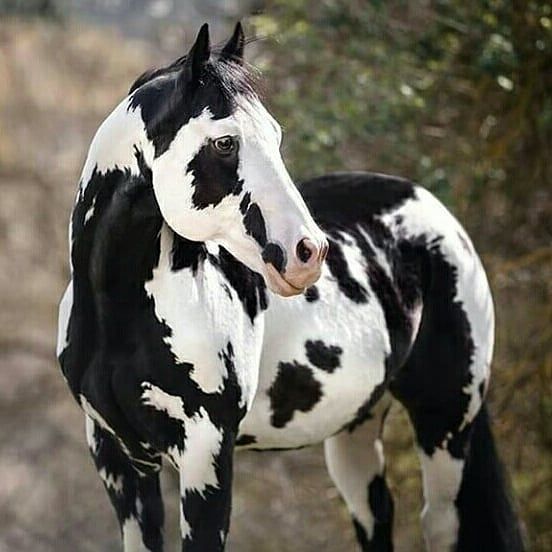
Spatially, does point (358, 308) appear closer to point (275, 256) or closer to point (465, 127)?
point (275, 256)

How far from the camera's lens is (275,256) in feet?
7.88

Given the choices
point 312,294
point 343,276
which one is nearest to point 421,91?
point 343,276

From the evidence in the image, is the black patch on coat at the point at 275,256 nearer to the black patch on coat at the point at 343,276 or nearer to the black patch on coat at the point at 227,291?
the black patch on coat at the point at 227,291

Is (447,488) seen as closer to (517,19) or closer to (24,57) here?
(517,19)

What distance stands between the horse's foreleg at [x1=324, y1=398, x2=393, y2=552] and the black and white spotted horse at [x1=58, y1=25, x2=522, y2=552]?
0.53 ft

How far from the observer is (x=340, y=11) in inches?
195

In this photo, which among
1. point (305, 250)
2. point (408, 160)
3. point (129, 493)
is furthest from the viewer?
point (408, 160)

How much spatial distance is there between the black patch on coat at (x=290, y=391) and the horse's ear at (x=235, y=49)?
2.18 ft

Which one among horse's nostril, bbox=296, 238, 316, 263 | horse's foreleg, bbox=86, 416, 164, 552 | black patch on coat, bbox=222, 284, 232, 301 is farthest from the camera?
horse's foreleg, bbox=86, 416, 164, 552

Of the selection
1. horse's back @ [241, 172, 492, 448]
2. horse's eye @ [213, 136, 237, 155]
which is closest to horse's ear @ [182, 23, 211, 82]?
horse's eye @ [213, 136, 237, 155]

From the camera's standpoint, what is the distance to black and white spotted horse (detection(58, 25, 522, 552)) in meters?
2.45

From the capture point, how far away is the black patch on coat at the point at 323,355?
115 inches

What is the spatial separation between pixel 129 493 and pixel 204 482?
28 centimetres

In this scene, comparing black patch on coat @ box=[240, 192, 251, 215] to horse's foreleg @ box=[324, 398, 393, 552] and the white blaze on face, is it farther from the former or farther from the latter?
horse's foreleg @ box=[324, 398, 393, 552]
